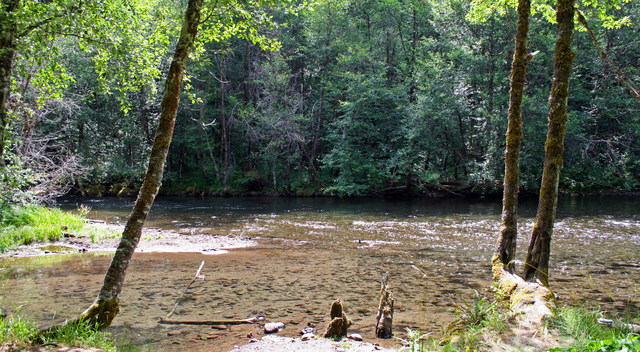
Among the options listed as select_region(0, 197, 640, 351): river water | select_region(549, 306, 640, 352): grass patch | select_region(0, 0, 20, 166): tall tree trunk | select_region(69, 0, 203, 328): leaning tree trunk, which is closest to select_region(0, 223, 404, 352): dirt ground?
select_region(0, 197, 640, 351): river water

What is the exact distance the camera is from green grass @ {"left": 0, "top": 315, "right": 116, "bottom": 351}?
422 cm

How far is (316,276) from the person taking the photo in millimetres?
Answer: 8797

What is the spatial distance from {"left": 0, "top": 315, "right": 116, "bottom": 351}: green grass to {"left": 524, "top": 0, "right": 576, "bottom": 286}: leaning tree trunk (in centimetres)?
587

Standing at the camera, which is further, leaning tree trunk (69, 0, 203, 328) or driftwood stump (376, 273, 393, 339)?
driftwood stump (376, 273, 393, 339)

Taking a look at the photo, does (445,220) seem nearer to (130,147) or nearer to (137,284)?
(137,284)

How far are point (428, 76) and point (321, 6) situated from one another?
10936 mm

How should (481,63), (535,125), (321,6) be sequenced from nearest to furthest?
(535,125), (481,63), (321,6)

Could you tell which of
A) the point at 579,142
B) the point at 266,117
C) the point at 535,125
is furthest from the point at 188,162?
the point at 579,142

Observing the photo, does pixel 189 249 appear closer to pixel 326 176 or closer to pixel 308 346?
pixel 308 346

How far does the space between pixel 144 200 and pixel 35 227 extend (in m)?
9.15

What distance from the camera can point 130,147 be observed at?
31.2 metres

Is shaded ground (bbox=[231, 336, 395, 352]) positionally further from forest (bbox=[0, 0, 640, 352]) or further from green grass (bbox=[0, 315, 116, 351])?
green grass (bbox=[0, 315, 116, 351])

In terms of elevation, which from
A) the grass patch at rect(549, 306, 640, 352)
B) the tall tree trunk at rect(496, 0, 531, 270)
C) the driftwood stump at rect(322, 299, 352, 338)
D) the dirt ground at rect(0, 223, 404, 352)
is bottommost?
the dirt ground at rect(0, 223, 404, 352)

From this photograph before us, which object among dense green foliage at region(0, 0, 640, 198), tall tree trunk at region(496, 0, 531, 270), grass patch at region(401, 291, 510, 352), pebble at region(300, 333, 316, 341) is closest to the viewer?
grass patch at region(401, 291, 510, 352)
